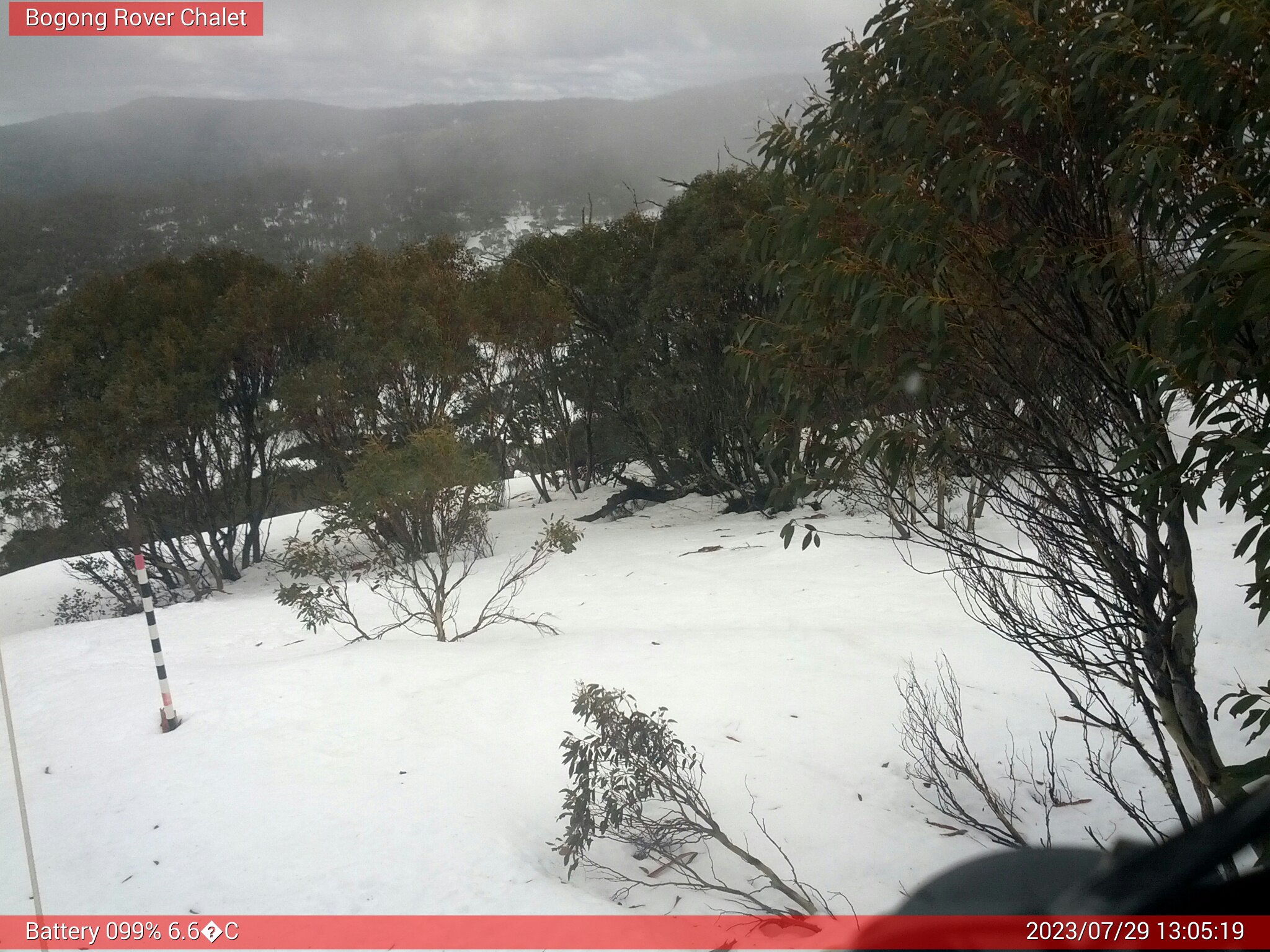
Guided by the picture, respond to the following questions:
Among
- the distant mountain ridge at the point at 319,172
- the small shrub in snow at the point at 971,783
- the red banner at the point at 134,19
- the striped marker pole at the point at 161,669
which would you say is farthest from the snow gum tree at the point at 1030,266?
the striped marker pole at the point at 161,669

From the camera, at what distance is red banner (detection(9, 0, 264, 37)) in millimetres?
2289

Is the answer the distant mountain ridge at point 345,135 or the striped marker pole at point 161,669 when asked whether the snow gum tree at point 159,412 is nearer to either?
the distant mountain ridge at point 345,135

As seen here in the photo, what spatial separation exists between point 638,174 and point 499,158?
11.1ft

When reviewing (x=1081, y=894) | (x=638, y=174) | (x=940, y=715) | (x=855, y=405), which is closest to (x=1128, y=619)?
(x=855, y=405)

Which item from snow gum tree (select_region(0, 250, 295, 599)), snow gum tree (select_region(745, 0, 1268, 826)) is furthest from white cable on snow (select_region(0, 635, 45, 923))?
snow gum tree (select_region(0, 250, 295, 599))

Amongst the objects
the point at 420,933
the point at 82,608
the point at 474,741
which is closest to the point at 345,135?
the point at 82,608

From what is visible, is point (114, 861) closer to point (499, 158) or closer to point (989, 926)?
point (989, 926)

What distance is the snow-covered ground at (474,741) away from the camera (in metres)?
2.41

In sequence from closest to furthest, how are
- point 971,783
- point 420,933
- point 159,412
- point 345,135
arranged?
point 420,933 → point 971,783 → point 345,135 → point 159,412

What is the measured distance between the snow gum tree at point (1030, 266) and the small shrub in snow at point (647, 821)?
3.68 feet

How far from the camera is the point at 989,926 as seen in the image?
1.87 ft

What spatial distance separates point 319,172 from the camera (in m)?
8.80

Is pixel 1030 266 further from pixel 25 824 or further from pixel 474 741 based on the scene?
pixel 474 741

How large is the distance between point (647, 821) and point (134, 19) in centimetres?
288
